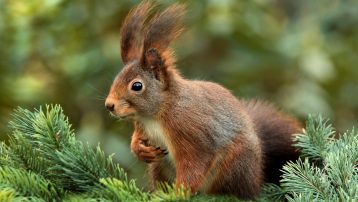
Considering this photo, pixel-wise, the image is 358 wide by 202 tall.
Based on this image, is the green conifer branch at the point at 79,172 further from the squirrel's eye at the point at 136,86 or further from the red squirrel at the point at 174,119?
the squirrel's eye at the point at 136,86

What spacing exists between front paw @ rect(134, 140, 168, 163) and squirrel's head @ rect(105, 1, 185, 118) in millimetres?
82

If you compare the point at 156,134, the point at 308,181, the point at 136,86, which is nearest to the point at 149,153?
the point at 156,134

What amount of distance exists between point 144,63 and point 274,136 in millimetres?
475

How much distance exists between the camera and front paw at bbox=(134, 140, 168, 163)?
1.88 meters

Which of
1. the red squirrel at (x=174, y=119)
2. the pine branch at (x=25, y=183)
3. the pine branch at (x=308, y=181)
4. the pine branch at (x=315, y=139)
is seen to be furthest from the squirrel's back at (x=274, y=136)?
the pine branch at (x=25, y=183)

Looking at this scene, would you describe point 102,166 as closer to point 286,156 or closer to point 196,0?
point 286,156

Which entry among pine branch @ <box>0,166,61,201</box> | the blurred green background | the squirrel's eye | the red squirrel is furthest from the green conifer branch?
the blurred green background

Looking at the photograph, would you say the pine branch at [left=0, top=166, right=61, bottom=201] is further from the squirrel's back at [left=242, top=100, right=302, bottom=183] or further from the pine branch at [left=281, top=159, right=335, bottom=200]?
the squirrel's back at [left=242, top=100, right=302, bottom=183]

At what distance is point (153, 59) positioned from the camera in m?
1.90

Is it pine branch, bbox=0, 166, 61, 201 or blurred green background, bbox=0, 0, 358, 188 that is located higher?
blurred green background, bbox=0, 0, 358, 188

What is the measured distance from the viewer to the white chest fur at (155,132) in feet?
6.24

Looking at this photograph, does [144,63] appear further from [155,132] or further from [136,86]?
[155,132]

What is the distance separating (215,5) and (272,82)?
0.52m

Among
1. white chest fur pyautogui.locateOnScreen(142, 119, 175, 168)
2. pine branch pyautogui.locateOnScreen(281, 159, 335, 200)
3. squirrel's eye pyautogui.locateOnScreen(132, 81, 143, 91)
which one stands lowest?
pine branch pyautogui.locateOnScreen(281, 159, 335, 200)
